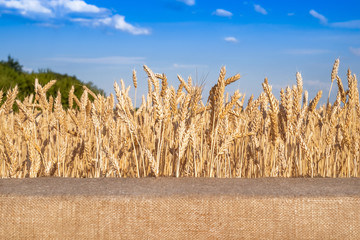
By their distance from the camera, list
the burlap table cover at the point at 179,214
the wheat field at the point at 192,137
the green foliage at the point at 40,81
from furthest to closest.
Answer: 1. the green foliage at the point at 40,81
2. the wheat field at the point at 192,137
3. the burlap table cover at the point at 179,214

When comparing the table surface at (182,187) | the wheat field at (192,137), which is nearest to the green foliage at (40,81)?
the wheat field at (192,137)

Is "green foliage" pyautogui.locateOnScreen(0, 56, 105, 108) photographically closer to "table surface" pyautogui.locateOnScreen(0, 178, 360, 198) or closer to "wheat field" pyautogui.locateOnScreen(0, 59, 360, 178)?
"wheat field" pyautogui.locateOnScreen(0, 59, 360, 178)

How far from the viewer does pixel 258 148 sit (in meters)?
2.18

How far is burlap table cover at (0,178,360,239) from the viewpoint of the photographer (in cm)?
156

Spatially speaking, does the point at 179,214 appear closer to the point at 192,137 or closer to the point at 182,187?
the point at 182,187

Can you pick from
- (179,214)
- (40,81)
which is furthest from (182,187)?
(40,81)

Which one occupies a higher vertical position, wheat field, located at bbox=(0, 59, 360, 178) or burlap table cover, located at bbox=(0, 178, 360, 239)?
wheat field, located at bbox=(0, 59, 360, 178)

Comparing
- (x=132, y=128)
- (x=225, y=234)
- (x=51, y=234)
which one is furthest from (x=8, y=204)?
(x=225, y=234)

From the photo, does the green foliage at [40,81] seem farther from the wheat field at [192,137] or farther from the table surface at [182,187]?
the table surface at [182,187]

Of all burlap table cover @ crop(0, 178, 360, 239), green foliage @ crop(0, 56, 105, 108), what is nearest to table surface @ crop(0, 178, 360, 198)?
burlap table cover @ crop(0, 178, 360, 239)

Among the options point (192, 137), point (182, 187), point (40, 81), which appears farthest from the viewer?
point (40, 81)

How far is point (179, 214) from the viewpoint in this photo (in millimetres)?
1554

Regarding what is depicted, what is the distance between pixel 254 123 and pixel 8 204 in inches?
50.1

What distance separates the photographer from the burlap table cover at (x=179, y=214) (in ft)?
5.10
